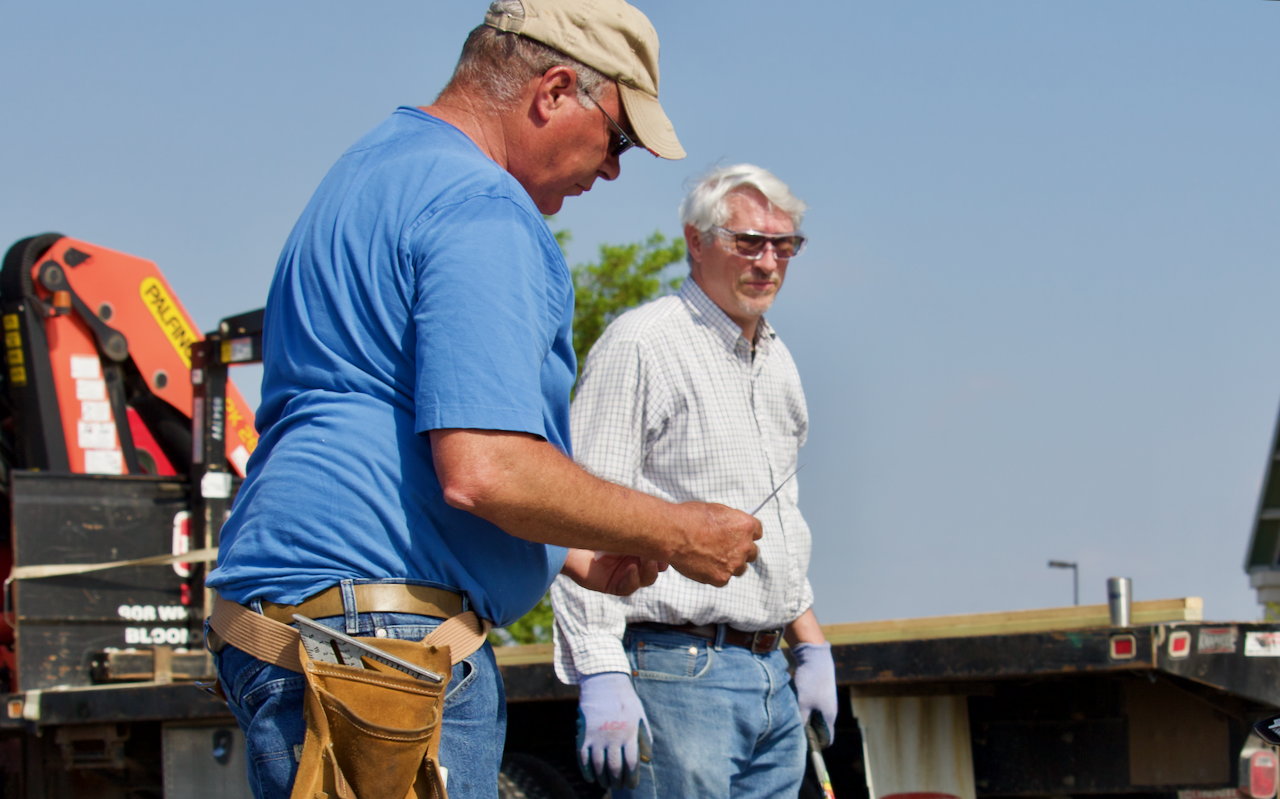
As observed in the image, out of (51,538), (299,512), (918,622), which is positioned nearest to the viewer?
(299,512)

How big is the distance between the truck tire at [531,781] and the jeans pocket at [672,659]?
46.8 inches

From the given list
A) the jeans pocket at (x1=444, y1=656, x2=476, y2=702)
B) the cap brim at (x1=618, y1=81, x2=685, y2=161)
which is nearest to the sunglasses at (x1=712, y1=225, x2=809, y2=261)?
the cap brim at (x1=618, y1=81, x2=685, y2=161)

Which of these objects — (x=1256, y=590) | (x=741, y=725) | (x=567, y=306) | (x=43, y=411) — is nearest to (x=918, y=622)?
(x=741, y=725)

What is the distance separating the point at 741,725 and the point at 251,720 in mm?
1390

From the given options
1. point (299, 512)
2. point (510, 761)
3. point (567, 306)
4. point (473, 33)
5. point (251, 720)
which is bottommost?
point (510, 761)

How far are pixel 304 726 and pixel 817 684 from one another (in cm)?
183

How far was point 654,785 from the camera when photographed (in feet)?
9.42

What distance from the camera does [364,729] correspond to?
5.56ft

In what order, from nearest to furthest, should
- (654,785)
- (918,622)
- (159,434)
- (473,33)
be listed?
(473,33) → (654,785) → (918,622) → (159,434)

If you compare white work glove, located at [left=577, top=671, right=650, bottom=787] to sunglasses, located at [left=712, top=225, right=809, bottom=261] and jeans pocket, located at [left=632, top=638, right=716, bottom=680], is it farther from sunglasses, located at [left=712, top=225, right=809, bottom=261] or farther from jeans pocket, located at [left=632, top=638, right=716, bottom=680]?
sunglasses, located at [left=712, top=225, right=809, bottom=261]

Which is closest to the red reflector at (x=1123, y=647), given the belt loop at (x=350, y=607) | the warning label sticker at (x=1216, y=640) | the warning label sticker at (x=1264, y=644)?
the warning label sticker at (x=1216, y=640)

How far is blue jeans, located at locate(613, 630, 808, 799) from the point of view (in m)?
2.86

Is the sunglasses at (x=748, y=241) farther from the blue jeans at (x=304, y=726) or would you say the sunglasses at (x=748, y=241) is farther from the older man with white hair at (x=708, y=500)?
the blue jeans at (x=304, y=726)

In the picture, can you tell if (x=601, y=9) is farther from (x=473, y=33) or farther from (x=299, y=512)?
(x=299, y=512)
